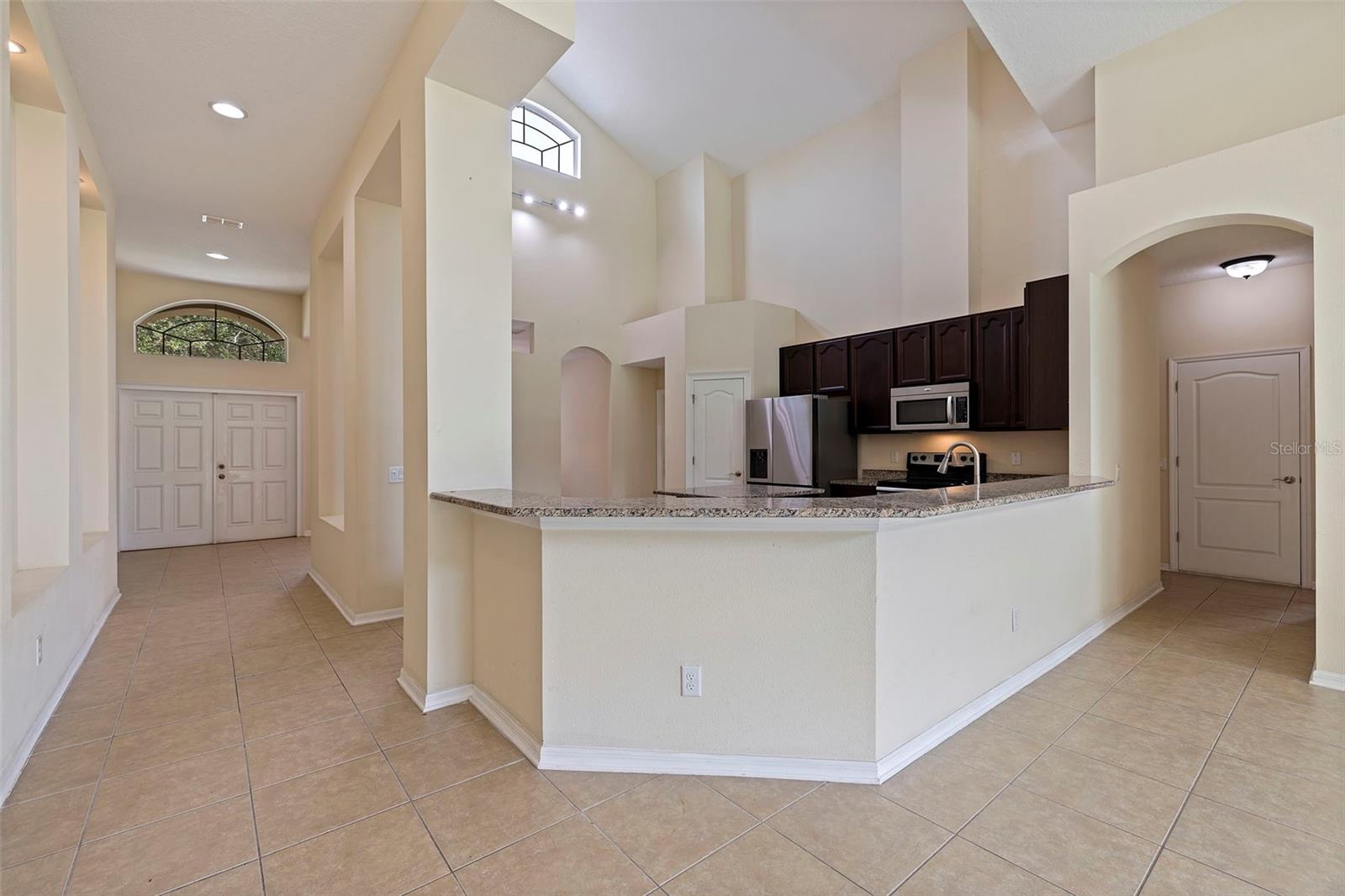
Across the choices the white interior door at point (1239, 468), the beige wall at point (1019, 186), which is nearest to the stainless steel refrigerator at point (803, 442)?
the beige wall at point (1019, 186)

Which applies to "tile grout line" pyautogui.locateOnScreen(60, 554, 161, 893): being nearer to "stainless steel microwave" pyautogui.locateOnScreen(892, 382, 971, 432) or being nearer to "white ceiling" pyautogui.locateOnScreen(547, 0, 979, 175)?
"stainless steel microwave" pyautogui.locateOnScreen(892, 382, 971, 432)

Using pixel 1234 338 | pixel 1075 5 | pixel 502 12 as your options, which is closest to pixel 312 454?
pixel 502 12

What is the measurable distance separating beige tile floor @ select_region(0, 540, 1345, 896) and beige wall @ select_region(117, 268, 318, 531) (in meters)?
4.32

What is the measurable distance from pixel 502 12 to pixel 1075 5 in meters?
3.24

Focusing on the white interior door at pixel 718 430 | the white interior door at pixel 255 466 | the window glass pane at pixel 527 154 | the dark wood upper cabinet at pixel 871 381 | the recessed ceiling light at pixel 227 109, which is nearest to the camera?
the recessed ceiling light at pixel 227 109

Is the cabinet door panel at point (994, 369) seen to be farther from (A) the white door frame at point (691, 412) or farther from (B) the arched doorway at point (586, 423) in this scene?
(B) the arched doorway at point (586, 423)

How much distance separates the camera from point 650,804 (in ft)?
6.25

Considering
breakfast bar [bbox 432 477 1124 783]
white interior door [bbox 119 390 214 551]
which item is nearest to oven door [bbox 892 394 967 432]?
breakfast bar [bbox 432 477 1124 783]

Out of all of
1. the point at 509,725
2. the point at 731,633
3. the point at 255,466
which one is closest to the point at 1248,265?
the point at 731,633

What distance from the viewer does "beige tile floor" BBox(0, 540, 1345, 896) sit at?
5.26ft

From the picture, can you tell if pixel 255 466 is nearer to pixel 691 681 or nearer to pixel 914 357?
pixel 691 681

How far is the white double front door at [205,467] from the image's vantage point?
265 inches

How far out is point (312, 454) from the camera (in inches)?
209

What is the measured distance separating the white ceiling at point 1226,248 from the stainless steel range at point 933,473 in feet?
6.41
